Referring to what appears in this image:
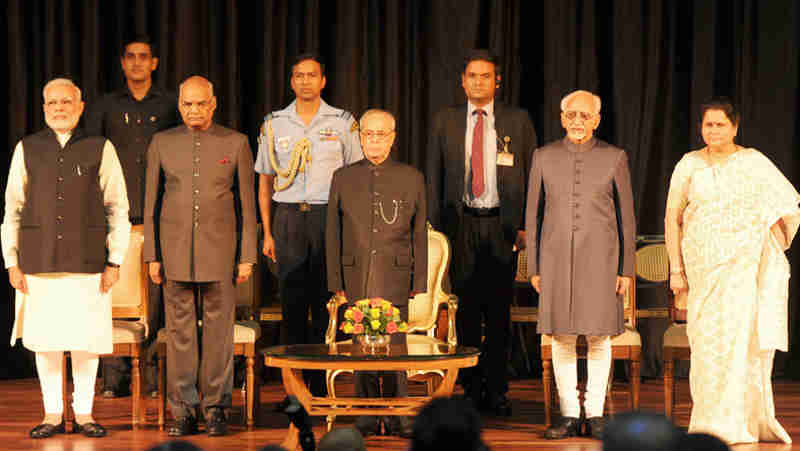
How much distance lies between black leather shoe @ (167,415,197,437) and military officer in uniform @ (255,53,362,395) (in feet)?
2.35

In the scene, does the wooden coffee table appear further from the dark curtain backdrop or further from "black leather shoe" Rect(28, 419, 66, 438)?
the dark curtain backdrop

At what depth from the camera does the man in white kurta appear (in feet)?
16.4

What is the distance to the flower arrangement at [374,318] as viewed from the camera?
4711 mm

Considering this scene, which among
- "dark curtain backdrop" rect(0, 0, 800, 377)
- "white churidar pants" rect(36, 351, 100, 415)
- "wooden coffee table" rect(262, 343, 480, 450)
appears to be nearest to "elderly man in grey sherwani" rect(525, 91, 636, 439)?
"wooden coffee table" rect(262, 343, 480, 450)

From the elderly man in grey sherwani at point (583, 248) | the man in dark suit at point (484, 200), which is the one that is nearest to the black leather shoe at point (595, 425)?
the elderly man in grey sherwani at point (583, 248)

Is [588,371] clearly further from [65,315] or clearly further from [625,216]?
[65,315]

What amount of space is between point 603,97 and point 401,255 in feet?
9.37

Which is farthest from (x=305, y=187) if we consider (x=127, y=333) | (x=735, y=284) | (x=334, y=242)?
(x=735, y=284)

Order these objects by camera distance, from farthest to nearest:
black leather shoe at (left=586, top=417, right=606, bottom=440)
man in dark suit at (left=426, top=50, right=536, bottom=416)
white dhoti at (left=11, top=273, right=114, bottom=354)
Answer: man in dark suit at (left=426, top=50, right=536, bottom=416) < white dhoti at (left=11, top=273, right=114, bottom=354) < black leather shoe at (left=586, top=417, right=606, bottom=440)

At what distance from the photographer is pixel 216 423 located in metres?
5.05

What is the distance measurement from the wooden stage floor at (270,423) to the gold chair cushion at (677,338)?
0.50 metres

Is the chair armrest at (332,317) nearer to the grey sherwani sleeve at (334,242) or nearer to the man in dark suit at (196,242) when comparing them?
the grey sherwani sleeve at (334,242)

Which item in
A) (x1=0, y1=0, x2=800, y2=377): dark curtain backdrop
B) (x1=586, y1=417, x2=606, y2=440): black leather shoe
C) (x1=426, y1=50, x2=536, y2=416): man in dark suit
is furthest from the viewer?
(x1=0, y1=0, x2=800, y2=377): dark curtain backdrop

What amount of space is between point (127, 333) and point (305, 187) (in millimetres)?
1087
